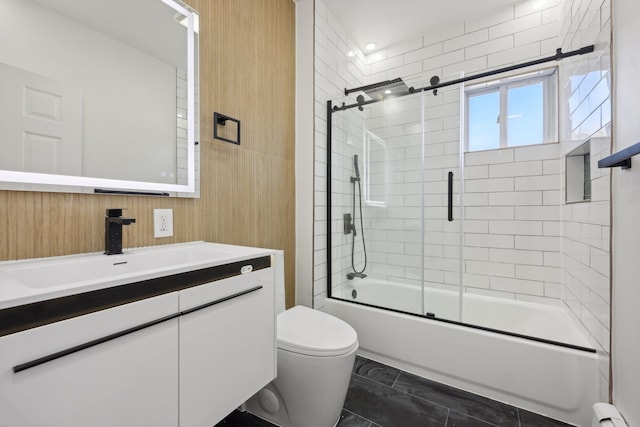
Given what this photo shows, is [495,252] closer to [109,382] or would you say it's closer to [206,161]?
[206,161]

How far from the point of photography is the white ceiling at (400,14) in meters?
2.20

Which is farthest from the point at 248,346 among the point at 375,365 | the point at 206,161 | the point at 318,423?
the point at 375,365

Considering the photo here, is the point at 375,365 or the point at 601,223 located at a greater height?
the point at 601,223

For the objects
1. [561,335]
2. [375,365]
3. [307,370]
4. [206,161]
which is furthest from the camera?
[375,365]

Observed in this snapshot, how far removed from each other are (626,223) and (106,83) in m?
2.13

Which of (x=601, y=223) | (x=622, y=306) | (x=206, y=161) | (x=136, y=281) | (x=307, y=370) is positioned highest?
(x=206, y=161)

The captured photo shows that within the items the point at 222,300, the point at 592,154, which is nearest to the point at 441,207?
the point at 592,154

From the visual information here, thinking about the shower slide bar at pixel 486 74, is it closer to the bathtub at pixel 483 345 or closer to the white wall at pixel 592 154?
the white wall at pixel 592 154

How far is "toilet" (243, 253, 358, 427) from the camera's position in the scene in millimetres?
1268

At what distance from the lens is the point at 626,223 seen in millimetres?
1072

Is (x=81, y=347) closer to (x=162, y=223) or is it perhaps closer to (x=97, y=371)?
(x=97, y=371)

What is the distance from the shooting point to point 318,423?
1311 millimetres

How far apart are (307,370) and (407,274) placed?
4.14 ft

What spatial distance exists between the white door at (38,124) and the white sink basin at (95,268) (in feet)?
1.06
